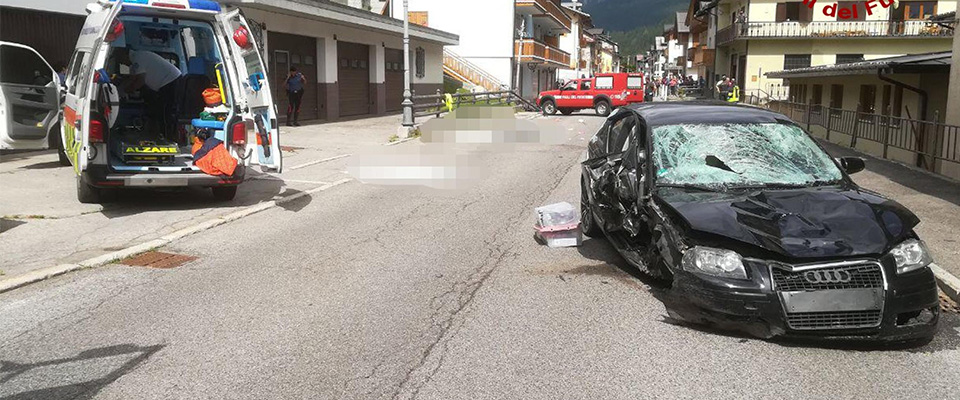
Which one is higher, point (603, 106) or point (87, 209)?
point (603, 106)

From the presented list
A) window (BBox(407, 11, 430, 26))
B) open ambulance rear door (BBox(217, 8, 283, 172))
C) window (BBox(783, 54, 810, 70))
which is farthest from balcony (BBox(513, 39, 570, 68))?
open ambulance rear door (BBox(217, 8, 283, 172))

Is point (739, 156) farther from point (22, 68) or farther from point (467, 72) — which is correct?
point (467, 72)

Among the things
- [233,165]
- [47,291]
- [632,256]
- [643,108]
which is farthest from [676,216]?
[233,165]

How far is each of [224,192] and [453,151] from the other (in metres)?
6.96

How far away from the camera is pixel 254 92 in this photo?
973 centimetres

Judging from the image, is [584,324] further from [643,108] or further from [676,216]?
[643,108]

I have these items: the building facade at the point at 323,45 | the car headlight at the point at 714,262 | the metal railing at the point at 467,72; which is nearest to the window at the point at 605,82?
the building facade at the point at 323,45

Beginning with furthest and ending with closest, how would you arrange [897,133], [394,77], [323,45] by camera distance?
1. [394,77]
2. [323,45]
3. [897,133]

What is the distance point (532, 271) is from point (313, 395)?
10.3ft

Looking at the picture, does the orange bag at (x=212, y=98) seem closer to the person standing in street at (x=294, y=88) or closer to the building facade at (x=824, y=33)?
the person standing in street at (x=294, y=88)

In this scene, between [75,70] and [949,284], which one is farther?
[75,70]

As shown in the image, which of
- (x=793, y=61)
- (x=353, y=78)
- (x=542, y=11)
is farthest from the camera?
(x=542, y=11)

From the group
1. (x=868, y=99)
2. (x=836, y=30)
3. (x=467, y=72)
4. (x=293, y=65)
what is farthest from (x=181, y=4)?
(x=836, y=30)

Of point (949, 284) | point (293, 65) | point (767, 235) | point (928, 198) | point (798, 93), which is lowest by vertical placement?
point (949, 284)
